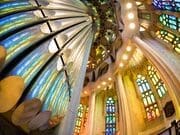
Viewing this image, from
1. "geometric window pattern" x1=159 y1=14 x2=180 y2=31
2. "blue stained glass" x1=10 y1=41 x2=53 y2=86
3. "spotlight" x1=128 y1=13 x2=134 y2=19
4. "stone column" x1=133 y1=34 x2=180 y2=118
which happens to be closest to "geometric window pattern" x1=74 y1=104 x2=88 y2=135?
"stone column" x1=133 y1=34 x2=180 y2=118

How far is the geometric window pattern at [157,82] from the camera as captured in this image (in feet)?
43.8

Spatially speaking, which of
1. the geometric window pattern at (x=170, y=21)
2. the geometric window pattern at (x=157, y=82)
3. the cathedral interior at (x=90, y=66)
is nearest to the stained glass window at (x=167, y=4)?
the cathedral interior at (x=90, y=66)

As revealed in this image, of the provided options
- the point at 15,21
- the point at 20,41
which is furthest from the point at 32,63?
the point at 15,21

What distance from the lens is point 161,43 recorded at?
44.6 ft

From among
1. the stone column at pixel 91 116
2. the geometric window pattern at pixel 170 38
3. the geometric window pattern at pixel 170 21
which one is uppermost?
the geometric window pattern at pixel 170 21

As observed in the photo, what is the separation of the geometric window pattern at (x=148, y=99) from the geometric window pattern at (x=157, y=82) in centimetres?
41

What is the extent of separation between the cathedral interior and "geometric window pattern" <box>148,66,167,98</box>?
48mm

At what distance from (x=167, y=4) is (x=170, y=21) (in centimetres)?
82

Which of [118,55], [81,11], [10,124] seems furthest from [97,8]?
[10,124]

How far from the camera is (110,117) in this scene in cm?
1554

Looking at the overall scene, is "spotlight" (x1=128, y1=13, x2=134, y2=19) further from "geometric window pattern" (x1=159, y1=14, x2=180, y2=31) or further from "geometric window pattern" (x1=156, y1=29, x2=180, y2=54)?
"geometric window pattern" (x1=156, y1=29, x2=180, y2=54)

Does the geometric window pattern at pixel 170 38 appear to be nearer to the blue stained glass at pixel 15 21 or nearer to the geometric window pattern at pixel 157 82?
the geometric window pattern at pixel 157 82

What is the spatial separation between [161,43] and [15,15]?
7.21 meters

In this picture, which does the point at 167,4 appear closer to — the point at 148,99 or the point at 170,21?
the point at 170,21
